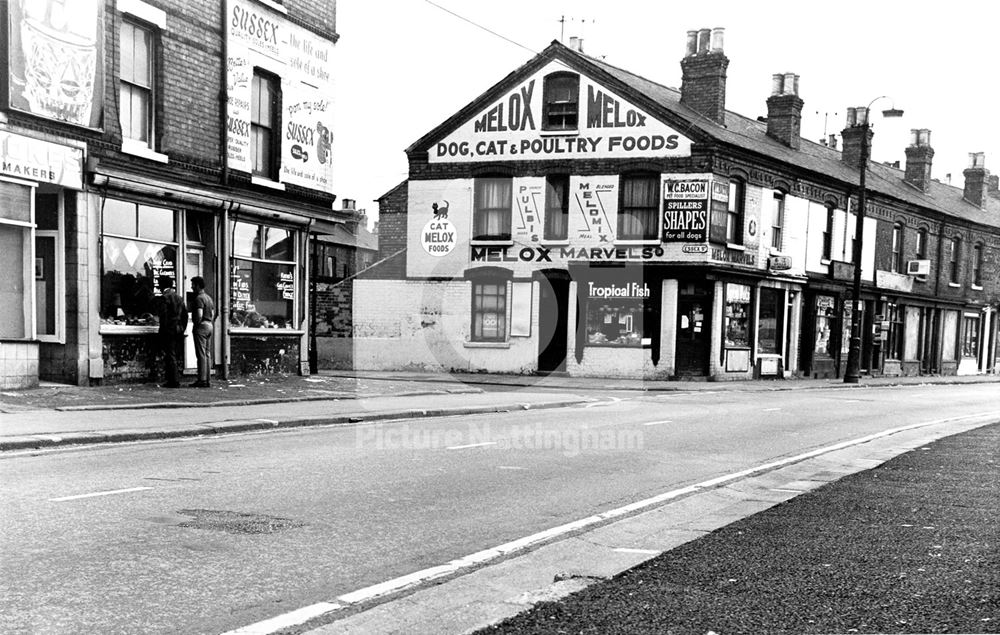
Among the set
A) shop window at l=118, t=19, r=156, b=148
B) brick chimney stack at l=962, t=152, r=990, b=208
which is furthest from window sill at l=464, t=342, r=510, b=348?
brick chimney stack at l=962, t=152, r=990, b=208

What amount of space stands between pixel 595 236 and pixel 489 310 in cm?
420

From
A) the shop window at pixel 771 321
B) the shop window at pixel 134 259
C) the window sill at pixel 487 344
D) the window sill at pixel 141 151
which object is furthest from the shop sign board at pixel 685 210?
the window sill at pixel 141 151

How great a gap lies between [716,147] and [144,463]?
74.5 feet

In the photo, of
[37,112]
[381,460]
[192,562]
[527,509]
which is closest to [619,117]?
[37,112]

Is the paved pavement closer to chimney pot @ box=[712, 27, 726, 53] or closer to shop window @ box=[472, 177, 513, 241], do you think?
shop window @ box=[472, 177, 513, 241]

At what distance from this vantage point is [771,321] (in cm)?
3216

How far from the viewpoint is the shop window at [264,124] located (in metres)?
19.1

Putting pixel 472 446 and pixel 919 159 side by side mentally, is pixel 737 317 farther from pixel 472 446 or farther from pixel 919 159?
pixel 472 446

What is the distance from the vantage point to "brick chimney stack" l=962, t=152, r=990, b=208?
1879 inches

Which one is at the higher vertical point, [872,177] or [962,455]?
[872,177]

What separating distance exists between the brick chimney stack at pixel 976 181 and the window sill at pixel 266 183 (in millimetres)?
40741

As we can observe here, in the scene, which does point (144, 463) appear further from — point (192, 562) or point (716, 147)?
point (716, 147)

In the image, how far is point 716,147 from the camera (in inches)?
1113

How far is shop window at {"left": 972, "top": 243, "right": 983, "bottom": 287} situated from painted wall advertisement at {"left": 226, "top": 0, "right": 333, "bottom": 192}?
36040mm
